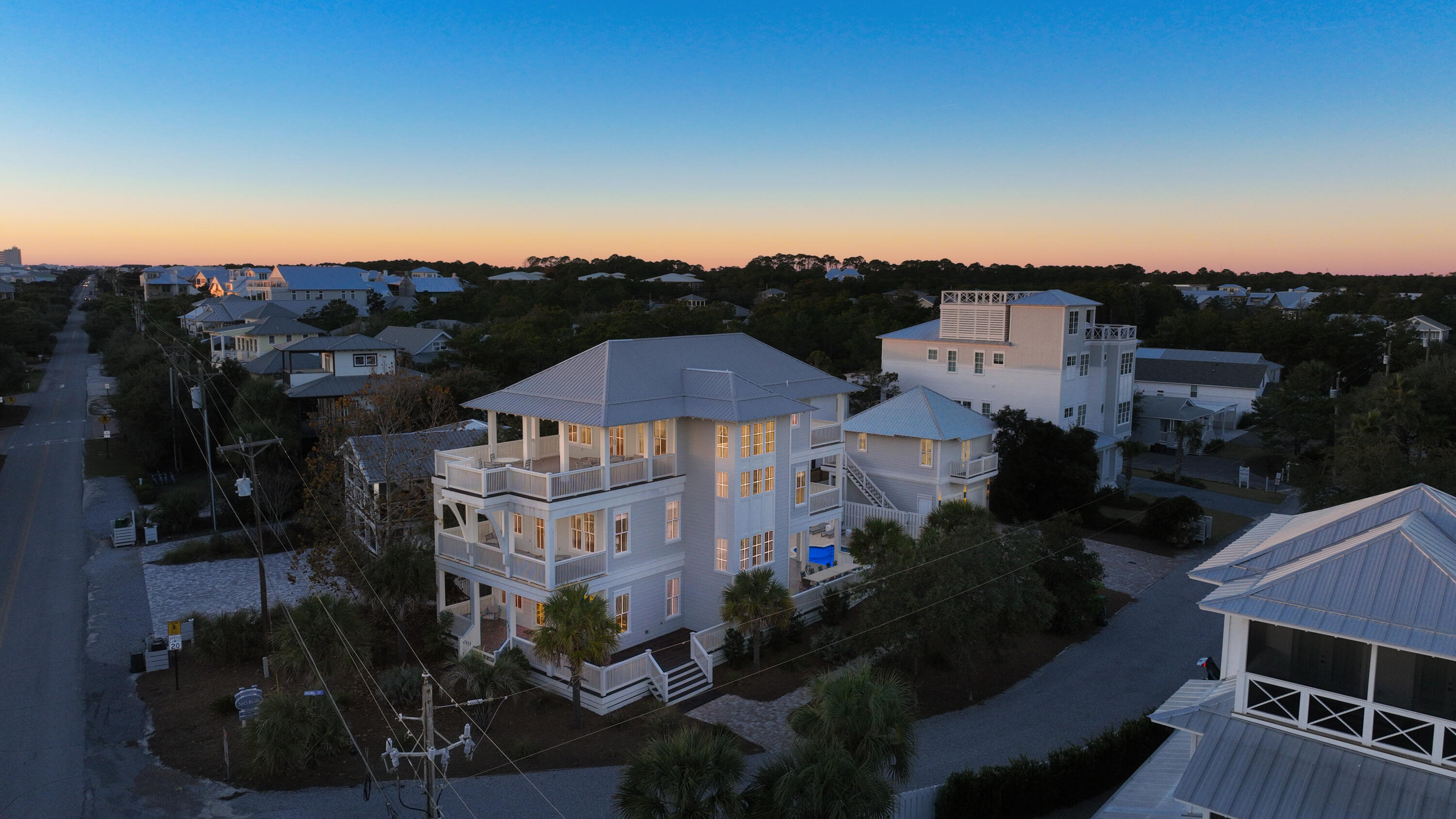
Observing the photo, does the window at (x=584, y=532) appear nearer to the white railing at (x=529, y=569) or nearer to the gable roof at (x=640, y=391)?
the white railing at (x=529, y=569)

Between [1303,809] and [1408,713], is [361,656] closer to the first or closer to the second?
[1303,809]

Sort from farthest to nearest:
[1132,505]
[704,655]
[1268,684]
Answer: [1132,505]
[704,655]
[1268,684]

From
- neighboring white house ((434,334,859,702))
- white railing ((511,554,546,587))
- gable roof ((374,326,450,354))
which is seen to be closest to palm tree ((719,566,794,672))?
neighboring white house ((434,334,859,702))

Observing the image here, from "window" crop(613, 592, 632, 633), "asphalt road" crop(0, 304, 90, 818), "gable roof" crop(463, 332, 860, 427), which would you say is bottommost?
"asphalt road" crop(0, 304, 90, 818)

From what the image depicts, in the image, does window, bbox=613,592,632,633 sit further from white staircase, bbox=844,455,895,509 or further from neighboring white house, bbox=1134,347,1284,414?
neighboring white house, bbox=1134,347,1284,414

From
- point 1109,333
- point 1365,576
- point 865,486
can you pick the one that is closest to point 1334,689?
point 1365,576

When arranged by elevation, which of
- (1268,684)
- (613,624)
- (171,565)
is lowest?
(171,565)

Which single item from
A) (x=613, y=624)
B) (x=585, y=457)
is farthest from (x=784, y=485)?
(x=613, y=624)
